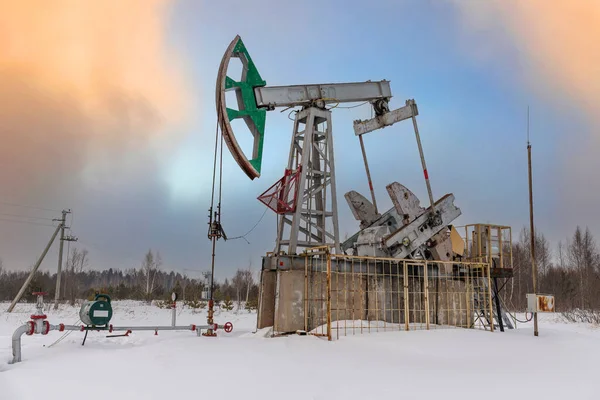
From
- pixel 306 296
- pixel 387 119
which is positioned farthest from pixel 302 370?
pixel 387 119

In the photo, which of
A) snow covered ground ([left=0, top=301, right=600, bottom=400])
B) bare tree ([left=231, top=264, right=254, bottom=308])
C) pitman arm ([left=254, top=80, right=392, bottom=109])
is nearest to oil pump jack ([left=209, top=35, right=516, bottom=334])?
pitman arm ([left=254, top=80, right=392, bottom=109])

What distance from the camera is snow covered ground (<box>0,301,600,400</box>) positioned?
595 cm

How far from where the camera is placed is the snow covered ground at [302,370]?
595cm

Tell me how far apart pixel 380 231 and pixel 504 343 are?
4.26m

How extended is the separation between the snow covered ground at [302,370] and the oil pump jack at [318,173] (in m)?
2.96

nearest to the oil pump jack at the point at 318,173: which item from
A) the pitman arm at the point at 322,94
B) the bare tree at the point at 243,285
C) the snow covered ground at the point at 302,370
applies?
the pitman arm at the point at 322,94

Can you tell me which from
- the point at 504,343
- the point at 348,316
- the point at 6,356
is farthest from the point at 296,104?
the point at 6,356

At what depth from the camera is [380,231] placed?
42.8ft

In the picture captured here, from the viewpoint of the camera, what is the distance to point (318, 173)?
12547 mm

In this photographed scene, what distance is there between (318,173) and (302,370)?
6.54m

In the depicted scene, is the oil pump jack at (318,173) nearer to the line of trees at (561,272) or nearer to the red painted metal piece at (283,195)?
the red painted metal piece at (283,195)

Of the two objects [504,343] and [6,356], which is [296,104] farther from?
[6,356]

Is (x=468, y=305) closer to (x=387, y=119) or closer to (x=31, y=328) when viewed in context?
(x=387, y=119)

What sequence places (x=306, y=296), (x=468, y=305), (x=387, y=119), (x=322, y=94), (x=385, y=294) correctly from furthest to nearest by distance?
(x=387, y=119), (x=468, y=305), (x=322, y=94), (x=385, y=294), (x=306, y=296)
